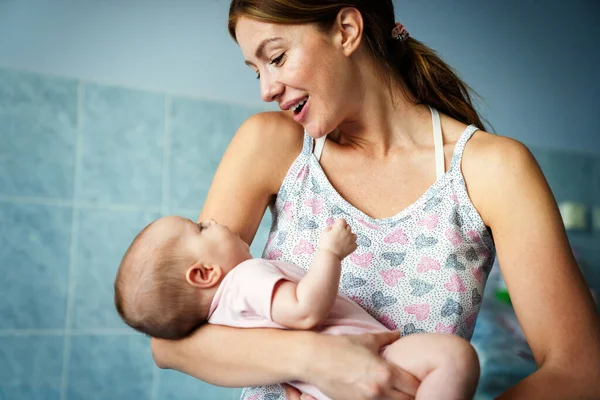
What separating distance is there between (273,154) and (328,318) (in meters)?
0.43

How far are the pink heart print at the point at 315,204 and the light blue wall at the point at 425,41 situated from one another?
174 cm

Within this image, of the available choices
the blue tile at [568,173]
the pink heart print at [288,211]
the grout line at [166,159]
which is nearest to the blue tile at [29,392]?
the grout line at [166,159]

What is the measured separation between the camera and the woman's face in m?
1.34

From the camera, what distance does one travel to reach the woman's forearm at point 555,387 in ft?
3.83

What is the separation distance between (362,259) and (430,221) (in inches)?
6.4

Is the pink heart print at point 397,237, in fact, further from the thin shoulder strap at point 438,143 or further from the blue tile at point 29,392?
the blue tile at point 29,392

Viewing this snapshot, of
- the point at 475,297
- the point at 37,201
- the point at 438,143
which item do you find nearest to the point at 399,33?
the point at 438,143

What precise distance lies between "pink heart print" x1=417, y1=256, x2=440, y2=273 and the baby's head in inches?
14.2

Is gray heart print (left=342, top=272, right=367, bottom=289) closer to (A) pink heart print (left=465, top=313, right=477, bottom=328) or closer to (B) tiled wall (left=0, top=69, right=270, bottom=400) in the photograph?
(A) pink heart print (left=465, top=313, right=477, bottom=328)

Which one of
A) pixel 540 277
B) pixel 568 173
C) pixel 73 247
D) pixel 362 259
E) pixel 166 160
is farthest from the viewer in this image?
pixel 568 173

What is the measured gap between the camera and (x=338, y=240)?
1092 millimetres

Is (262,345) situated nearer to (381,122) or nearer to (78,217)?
(381,122)

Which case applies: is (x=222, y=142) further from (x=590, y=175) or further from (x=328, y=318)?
(x=590, y=175)

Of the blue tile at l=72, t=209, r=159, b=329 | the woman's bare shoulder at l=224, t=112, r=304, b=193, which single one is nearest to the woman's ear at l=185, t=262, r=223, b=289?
the woman's bare shoulder at l=224, t=112, r=304, b=193
